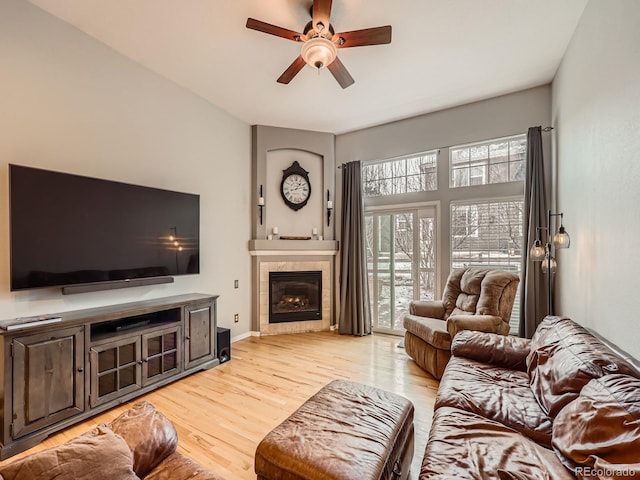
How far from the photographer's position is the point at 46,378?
2125 mm

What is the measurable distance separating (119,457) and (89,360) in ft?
6.24

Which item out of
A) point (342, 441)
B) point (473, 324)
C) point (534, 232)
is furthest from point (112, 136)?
point (534, 232)

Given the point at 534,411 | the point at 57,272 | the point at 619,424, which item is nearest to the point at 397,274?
the point at 534,411

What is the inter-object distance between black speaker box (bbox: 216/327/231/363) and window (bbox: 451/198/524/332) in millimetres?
3036

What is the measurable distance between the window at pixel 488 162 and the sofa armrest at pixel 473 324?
1871 millimetres

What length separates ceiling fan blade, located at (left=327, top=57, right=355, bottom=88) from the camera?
8.20ft

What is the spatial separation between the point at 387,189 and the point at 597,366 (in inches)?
139

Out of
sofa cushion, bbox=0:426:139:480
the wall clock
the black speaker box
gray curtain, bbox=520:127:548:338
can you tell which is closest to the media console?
the black speaker box

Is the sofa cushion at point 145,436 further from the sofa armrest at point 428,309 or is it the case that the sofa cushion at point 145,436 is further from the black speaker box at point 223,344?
the sofa armrest at point 428,309

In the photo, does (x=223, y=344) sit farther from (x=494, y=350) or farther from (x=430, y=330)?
(x=494, y=350)

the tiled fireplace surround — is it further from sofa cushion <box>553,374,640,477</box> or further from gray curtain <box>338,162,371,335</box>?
sofa cushion <box>553,374,640,477</box>

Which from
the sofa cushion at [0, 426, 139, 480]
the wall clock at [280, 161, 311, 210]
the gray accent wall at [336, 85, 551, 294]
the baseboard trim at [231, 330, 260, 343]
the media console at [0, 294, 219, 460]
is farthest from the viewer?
the wall clock at [280, 161, 311, 210]

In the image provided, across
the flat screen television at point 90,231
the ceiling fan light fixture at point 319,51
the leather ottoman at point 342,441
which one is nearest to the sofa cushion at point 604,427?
the leather ottoman at point 342,441

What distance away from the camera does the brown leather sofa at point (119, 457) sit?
0.76m
